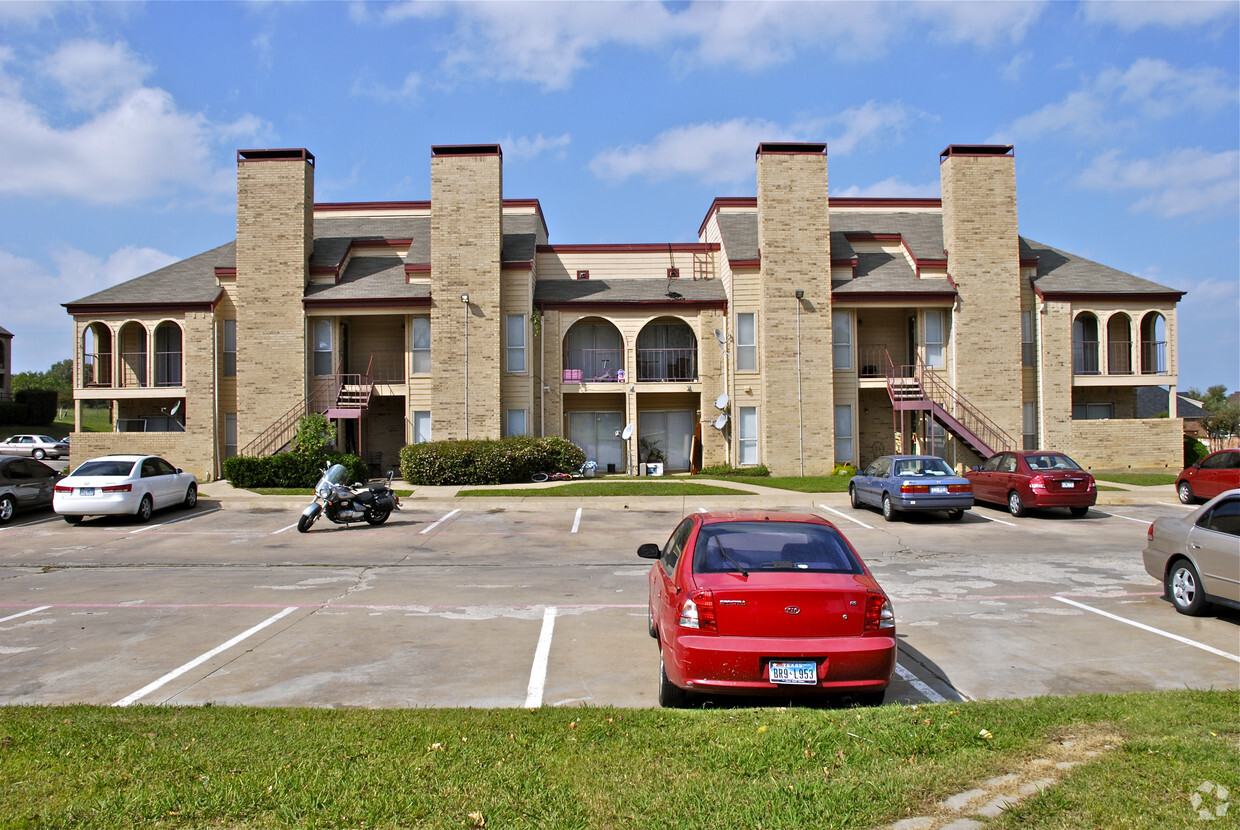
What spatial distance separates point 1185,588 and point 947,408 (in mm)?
20561

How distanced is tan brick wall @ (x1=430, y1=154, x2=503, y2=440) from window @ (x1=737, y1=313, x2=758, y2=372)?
8.46 metres

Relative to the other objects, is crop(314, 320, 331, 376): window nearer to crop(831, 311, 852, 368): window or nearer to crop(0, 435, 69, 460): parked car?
crop(831, 311, 852, 368): window

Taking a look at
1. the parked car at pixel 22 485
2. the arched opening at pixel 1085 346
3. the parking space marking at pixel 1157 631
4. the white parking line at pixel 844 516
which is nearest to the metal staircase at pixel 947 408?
the arched opening at pixel 1085 346

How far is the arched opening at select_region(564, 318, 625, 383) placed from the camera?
31828mm

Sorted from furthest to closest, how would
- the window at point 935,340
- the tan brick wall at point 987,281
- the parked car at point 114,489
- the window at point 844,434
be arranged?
1. the window at point 935,340
2. the window at point 844,434
3. the tan brick wall at point 987,281
4. the parked car at point 114,489

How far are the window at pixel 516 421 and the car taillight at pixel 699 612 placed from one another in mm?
23987

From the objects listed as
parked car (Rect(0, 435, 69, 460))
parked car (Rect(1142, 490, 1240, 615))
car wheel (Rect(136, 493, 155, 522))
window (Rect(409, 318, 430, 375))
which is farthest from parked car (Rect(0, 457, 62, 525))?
parked car (Rect(0, 435, 69, 460))

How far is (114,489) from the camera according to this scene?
17594 mm

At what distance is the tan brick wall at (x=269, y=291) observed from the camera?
93.9 feet

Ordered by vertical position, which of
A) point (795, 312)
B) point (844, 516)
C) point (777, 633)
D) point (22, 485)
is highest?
point (795, 312)

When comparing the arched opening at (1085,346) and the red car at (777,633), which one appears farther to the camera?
the arched opening at (1085,346)

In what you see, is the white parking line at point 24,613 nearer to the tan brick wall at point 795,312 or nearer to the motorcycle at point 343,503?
the motorcycle at point 343,503

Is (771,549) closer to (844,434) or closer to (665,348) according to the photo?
(844,434)

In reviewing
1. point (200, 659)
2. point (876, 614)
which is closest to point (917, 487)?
point (876, 614)
